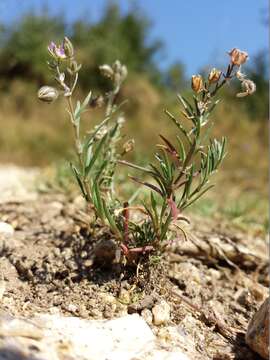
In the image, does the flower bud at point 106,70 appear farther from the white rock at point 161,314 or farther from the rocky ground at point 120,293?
the white rock at point 161,314

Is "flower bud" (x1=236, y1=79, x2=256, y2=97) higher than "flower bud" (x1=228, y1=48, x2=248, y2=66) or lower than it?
lower

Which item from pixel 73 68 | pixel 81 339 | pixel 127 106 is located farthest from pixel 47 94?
pixel 127 106

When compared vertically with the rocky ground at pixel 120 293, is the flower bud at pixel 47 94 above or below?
above

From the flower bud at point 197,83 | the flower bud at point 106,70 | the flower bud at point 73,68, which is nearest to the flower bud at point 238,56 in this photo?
the flower bud at point 197,83

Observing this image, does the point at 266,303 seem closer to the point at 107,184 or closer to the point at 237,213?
the point at 107,184

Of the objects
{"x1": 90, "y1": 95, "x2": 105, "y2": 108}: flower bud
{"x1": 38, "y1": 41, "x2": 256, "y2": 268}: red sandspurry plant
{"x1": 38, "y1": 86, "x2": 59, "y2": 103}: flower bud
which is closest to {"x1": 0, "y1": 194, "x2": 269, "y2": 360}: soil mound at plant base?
{"x1": 38, "y1": 41, "x2": 256, "y2": 268}: red sandspurry plant

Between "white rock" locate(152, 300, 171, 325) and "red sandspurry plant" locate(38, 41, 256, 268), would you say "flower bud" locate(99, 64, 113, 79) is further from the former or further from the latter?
"white rock" locate(152, 300, 171, 325)

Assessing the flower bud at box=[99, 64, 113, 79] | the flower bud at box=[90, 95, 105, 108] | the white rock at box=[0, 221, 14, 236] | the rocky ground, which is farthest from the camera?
the white rock at box=[0, 221, 14, 236]
